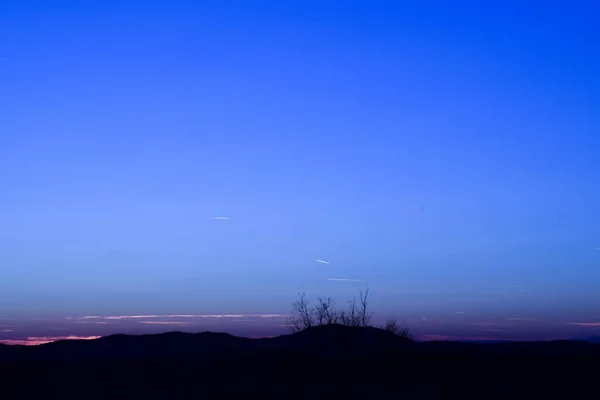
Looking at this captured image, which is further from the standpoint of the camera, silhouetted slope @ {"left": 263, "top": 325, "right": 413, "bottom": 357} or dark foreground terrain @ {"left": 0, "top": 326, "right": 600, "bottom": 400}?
silhouetted slope @ {"left": 263, "top": 325, "right": 413, "bottom": 357}

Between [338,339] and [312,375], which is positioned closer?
[312,375]

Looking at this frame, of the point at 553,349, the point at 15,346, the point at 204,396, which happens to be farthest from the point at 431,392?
the point at 15,346

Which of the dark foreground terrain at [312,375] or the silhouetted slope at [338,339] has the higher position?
the silhouetted slope at [338,339]

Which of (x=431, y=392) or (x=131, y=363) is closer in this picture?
(x=431, y=392)

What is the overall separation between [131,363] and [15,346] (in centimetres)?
907

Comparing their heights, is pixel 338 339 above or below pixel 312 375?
above

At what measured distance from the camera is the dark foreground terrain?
19.1 metres

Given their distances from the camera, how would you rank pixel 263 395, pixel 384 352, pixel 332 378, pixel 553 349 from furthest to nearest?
pixel 553 349
pixel 384 352
pixel 332 378
pixel 263 395

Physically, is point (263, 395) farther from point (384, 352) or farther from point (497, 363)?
point (497, 363)

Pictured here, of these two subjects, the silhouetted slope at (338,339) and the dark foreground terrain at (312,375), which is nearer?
the dark foreground terrain at (312,375)

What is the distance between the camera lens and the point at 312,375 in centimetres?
2030

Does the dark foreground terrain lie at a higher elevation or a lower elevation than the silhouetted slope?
lower

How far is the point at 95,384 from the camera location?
19562mm

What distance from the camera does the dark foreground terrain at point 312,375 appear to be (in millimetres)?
19078
